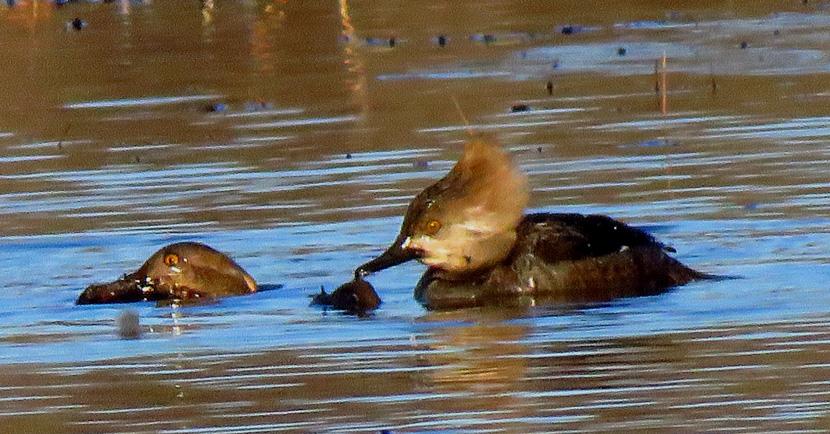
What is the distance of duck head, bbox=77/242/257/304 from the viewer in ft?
36.5

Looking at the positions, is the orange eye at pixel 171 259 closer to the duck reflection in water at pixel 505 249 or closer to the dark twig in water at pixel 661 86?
the duck reflection in water at pixel 505 249

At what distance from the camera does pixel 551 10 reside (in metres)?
24.0

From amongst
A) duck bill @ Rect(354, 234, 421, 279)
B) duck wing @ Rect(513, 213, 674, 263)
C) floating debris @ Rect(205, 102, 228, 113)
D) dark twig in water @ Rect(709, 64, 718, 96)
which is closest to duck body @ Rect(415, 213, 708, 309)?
duck wing @ Rect(513, 213, 674, 263)

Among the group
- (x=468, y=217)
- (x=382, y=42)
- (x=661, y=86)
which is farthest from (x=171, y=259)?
(x=382, y=42)

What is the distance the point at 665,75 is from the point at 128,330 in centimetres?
839

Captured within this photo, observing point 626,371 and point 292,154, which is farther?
point 292,154

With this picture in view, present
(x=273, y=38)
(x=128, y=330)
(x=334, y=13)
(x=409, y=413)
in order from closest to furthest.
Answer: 1. (x=409, y=413)
2. (x=128, y=330)
3. (x=273, y=38)
4. (x=334, y=13)

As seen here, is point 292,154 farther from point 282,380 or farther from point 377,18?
point 377,18

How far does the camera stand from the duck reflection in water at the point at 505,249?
10.7 meters

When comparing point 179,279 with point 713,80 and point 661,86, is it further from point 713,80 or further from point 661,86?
point 713,80

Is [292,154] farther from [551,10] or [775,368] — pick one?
[551,10]

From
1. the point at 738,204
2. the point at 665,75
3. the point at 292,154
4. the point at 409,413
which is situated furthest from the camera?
the point at 665,75

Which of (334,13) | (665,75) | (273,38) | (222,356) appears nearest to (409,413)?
(222,356)

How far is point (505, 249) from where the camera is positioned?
1091cm
